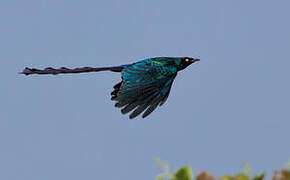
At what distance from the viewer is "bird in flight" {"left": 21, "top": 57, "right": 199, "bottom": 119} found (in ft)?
36.3

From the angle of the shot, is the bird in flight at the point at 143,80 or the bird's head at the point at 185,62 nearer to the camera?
the bird in flight at the point at 143,80

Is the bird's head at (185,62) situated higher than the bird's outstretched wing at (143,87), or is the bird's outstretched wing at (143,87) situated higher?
the bird's head at (185,62)

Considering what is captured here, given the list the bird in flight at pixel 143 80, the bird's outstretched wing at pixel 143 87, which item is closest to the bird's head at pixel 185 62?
the bird in flight at pixel 143 80

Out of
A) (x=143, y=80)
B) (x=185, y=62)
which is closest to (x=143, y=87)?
(x=143, y=80)

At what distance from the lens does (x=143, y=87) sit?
456 inches

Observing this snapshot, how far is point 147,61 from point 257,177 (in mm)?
9272

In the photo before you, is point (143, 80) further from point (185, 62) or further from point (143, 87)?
point (185, 62)

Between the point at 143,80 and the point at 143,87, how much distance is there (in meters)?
0.24

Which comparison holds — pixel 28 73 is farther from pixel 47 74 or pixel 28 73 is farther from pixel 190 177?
pixel 190 177

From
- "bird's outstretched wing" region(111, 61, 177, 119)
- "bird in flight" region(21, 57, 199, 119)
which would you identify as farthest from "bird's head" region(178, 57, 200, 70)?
"bird's outstretched wing" region(111, 61, 177, 119)

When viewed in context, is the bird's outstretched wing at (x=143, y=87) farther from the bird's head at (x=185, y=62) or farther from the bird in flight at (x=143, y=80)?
the bird's head at (x=185, y=62)

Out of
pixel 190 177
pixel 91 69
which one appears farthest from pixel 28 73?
pixel 190 177

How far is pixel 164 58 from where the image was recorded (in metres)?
12.5

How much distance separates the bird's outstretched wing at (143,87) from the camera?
36.1ft
